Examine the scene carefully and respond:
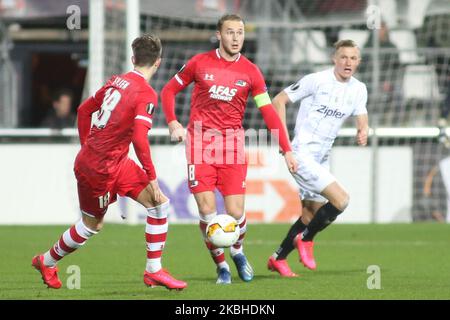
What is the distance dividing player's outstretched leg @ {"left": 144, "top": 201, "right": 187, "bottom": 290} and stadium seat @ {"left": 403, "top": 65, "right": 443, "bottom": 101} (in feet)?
31.8

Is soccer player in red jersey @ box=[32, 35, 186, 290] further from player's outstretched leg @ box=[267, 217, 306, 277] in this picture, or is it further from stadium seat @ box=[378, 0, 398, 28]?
stadium seat @ box=[378, 0, 398, 28]

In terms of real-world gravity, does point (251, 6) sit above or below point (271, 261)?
above

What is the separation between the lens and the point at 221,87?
9695 mm

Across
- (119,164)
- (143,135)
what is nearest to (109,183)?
(119,164)

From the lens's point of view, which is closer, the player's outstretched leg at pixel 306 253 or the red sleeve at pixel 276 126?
the red sleeve at pixel 276 126

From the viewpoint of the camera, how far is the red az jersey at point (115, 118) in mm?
8531

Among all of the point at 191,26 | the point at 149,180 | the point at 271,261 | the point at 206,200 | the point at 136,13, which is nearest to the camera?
the point at 149,180

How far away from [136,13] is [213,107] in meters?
6.99

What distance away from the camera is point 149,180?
8516 mm

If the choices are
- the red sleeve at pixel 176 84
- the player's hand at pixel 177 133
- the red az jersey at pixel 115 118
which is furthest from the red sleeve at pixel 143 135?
the red sleeve at pixel 176 84

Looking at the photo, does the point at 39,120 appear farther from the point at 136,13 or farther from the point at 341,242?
the point at 341,242

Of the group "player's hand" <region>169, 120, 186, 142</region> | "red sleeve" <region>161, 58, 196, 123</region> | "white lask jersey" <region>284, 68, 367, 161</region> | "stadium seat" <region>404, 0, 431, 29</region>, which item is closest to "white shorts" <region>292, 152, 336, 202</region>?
"white lask jersey" <region>284, 68, 367, 161</region>

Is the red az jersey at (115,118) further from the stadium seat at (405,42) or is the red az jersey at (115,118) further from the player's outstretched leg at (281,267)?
the stadium seat at (405,42)

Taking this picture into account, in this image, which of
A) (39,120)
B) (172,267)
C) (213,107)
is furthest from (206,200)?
(39,120)
